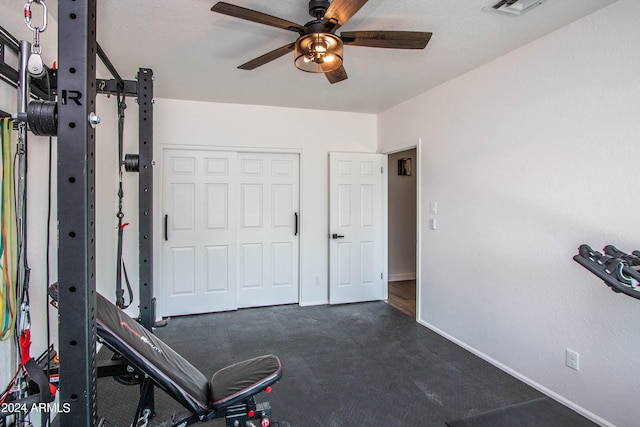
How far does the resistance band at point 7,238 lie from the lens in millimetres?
1384

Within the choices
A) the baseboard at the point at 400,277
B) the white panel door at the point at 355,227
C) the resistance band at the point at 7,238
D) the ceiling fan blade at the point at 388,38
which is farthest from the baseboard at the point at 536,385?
the resistance band at the point at 7,238

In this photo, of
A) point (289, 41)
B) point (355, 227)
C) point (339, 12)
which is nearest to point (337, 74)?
point (289, 41)

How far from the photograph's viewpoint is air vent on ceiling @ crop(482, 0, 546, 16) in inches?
78.6

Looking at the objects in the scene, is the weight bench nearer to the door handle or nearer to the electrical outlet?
the electrical outlet

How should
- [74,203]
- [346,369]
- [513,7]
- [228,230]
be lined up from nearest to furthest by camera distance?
[74,203]
[513,7]
[346,369]
[228,230]

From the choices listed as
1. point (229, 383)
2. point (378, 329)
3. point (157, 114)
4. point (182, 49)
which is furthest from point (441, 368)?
point (157, 114)

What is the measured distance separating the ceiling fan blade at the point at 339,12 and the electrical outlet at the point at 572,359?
8.05 ft

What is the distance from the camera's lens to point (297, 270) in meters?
4.55

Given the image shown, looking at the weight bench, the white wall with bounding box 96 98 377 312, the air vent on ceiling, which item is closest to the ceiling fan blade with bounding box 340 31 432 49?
the air vent on ceiling

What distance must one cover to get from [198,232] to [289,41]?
247 centimetres

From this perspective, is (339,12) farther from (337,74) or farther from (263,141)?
(263,141)

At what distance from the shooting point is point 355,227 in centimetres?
459

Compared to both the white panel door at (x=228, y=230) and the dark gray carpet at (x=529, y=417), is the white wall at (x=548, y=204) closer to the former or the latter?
the dark gray carpet at (x=529, y=417)

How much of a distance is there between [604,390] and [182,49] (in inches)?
143
